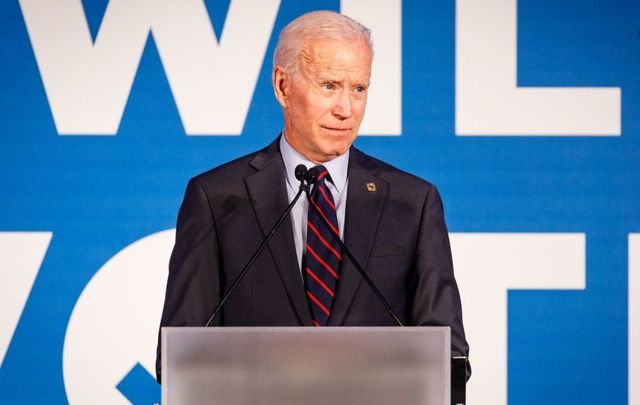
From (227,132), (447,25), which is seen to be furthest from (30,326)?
(447,25)

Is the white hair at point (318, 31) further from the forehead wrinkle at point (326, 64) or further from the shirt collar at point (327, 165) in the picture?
the shirt collar at point (327, 165)

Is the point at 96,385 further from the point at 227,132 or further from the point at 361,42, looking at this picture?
the point at 361,42

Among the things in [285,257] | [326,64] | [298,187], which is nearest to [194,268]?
[285,257]

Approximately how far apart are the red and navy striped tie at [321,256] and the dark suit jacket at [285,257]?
0.07 ft

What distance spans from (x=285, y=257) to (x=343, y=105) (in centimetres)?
35

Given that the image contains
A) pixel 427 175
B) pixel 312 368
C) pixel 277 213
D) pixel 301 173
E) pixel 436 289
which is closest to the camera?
pixel 312 368

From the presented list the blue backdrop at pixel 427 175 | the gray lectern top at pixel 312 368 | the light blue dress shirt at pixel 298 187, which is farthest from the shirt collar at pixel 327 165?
the blue backdrop at pixel 427 175

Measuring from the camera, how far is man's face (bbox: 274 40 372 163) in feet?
7.47

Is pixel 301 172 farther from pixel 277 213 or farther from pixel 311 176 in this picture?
pixel 277 213

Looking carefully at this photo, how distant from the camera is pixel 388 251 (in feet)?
7.51

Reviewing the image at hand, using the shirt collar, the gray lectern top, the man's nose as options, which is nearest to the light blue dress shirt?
the shirt collar

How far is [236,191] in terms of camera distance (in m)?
2.38

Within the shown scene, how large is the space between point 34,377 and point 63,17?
1110 millimetres

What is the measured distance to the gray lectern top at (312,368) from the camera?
1.71 m
